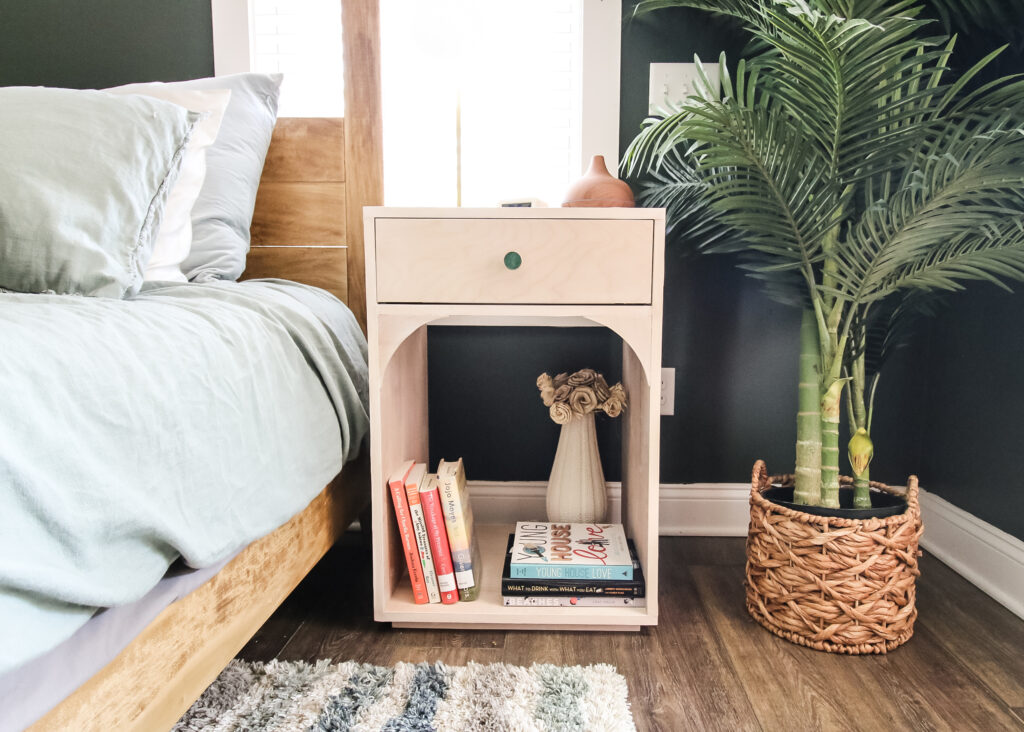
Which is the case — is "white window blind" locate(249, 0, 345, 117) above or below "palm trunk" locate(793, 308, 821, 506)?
above

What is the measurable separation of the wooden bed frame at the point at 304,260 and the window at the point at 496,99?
14cm

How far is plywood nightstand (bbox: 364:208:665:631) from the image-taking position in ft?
3.64

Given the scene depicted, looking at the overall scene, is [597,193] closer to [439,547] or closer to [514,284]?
[514,284]

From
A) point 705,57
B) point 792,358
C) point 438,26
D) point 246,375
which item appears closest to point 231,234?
point 246,375

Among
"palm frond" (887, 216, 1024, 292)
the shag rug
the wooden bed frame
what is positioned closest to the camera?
the wooden bed frame

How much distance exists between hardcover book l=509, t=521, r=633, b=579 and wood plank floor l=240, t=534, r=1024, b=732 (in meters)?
0.11

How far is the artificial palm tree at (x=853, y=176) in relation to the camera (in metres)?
0.96

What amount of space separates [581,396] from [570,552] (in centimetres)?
33

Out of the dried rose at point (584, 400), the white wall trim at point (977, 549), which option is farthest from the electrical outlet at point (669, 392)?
the white wall trim at point (977, 549)

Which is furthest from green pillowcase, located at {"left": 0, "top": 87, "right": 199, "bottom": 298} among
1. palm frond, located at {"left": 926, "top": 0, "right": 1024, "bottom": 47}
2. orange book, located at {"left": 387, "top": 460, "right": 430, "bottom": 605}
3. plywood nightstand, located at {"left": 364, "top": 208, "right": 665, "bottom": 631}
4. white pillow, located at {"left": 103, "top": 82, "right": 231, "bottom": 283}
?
palm frond, located at {"left": 926, "top": 0, "right": 1024, "bottom": 47}

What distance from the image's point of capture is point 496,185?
5.34 feet

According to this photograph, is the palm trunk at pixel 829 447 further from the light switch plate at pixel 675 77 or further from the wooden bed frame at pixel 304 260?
the wooden bed frame at pixel 304 260

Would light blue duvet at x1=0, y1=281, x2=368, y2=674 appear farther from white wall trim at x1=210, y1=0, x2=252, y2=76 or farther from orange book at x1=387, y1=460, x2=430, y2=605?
white wall trim at x1=210, y1=0, x2=252, y2=76

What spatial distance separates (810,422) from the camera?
118cm
